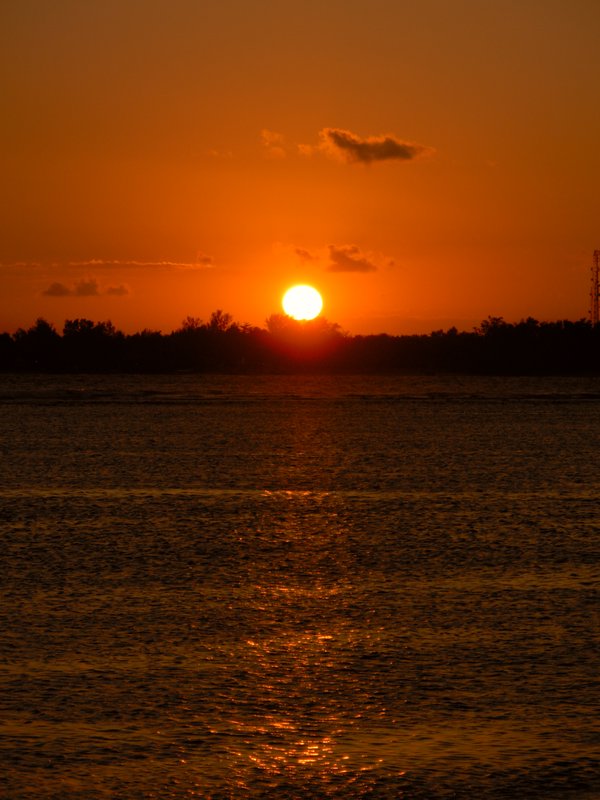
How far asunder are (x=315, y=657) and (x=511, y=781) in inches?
69.3

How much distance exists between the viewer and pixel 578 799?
418 cm

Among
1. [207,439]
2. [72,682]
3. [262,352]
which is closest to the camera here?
[72,682]

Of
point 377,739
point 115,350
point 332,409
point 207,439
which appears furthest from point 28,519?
point 115,350

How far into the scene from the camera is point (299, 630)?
6.54m

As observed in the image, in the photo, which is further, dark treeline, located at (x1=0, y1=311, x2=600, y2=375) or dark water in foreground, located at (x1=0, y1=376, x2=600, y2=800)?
dark treeline, located at (x1=0, y1=311, x2=600, y2=375)

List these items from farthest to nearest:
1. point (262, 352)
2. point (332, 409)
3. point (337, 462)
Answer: point (262, 352) < point (332, 409) < point (337, 462)

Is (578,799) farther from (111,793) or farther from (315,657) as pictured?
(315,657)

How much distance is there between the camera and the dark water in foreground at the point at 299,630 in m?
4.54

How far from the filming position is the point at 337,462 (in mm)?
15852

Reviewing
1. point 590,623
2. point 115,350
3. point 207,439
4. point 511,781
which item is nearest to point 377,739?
point 511,781

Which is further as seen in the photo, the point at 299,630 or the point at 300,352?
the point at 300,352

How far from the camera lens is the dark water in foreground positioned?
4543 mm

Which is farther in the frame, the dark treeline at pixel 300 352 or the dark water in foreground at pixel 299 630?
the dark treeline at pixel 300 352

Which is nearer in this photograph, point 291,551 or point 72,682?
point 72,682
